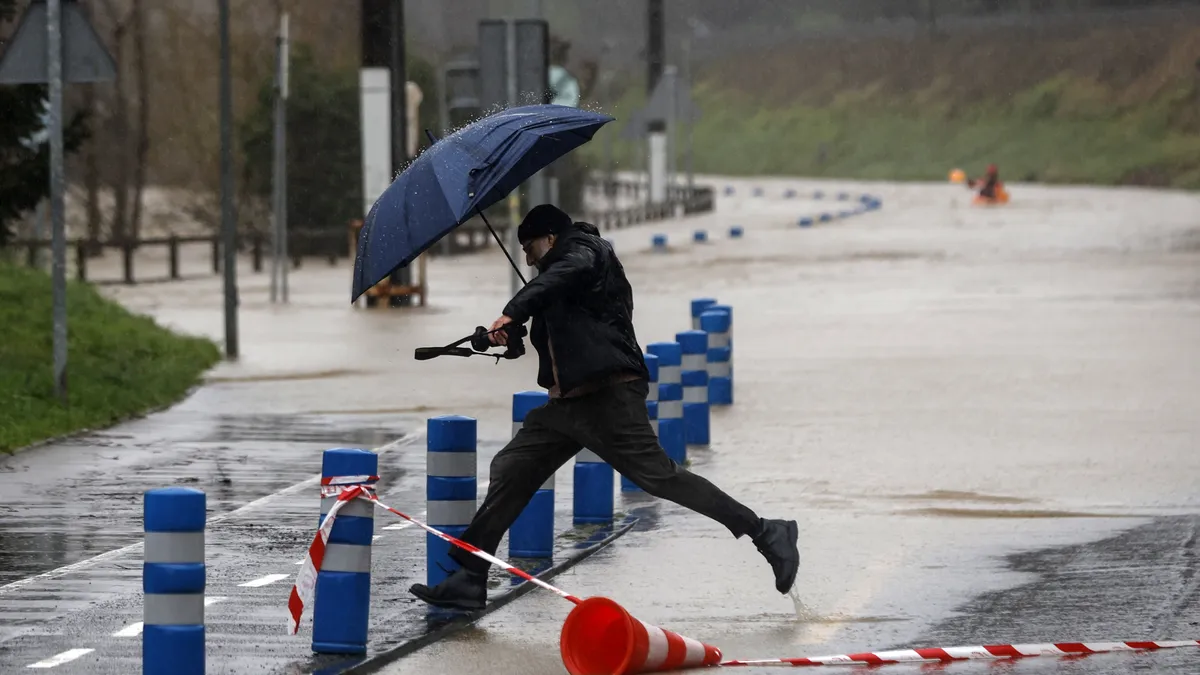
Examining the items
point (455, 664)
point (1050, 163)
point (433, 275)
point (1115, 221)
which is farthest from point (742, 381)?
point (1050, 163)

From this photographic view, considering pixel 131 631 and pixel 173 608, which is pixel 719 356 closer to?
pixel 131 631

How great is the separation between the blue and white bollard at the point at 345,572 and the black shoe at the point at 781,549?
163 centimetres

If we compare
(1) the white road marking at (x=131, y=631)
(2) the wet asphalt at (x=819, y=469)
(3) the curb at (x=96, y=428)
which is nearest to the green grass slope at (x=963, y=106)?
(2) the wet asphalt at (x=819, y=469)

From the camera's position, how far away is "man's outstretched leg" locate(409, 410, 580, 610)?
9156 mm

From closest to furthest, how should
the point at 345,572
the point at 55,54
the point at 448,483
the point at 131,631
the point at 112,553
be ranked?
the point at 345,572
the point at 131,631
the point at 448,483
the point at 112,553
the point at 55,54

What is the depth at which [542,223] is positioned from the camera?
8.90 m

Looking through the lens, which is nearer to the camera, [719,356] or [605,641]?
[605,641]

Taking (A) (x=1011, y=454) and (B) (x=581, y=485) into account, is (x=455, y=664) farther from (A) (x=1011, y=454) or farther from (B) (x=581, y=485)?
(A) (x=1011, y=454)

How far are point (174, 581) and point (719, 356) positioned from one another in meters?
10.5

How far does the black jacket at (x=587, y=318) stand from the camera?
28.8ft

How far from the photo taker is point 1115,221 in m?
54.3

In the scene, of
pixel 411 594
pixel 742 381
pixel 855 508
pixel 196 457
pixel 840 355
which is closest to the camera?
pixel 411 594

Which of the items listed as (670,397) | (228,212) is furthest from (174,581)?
(228,212)

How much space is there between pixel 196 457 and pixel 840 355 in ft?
29.4
